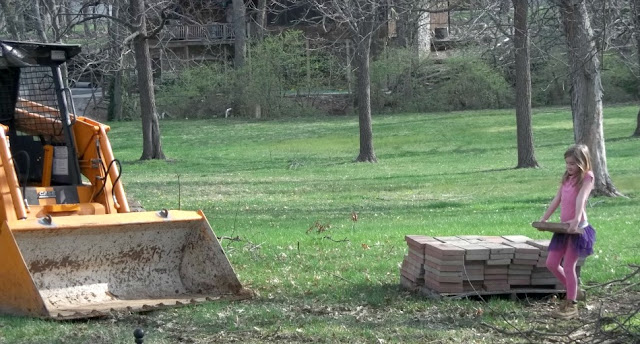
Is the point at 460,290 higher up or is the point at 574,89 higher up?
the point at 574,89

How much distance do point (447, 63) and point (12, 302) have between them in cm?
4437

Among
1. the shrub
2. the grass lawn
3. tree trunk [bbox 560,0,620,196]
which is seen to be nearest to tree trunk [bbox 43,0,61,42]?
the grass lawn

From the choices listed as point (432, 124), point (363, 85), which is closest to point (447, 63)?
point (432, 124)

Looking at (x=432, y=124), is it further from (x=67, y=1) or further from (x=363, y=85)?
(x=67, y=1)

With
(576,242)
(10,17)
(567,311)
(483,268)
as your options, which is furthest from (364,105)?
(567,311)

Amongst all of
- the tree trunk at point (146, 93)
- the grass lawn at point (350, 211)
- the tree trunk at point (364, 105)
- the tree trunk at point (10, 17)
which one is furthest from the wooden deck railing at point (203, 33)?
the tree trunk at point (10, 17)

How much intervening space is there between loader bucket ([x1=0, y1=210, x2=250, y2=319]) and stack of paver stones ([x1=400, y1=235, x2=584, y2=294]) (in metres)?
1.80

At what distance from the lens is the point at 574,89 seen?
2081 centimetres

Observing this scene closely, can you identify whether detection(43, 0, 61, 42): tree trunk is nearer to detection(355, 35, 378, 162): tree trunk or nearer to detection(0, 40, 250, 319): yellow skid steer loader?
detection(355, 35, 378, 162): tree trunk

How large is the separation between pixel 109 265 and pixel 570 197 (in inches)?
172

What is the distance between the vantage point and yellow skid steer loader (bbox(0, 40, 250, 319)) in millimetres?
8984

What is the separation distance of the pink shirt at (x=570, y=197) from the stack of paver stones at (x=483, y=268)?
434 millimetres

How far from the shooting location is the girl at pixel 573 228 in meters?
9.09

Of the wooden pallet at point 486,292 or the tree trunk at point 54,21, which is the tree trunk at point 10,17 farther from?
the wooden pallet at point 486,292
